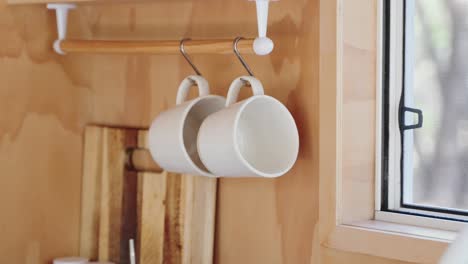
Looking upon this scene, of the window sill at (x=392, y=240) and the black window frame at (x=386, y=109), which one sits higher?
the black window frame at (x=386, y=109)

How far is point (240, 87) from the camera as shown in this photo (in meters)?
1.30

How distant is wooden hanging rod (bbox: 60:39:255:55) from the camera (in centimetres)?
128

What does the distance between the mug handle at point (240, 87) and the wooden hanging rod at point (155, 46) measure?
0.04 meters

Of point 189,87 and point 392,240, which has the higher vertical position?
point 189,87

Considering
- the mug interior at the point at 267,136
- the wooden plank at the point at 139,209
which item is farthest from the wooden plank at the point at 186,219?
the mug interior at the point at 267,136

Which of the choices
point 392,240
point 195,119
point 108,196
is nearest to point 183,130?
point 195,119

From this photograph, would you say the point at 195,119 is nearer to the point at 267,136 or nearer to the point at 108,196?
the point at 267,136

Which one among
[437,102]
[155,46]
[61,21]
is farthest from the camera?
[61,21]

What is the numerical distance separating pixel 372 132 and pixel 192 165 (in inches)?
12.0

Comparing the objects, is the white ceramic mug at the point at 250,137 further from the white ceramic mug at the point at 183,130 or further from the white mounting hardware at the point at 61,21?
the white mounting hardware at the point at 61,21

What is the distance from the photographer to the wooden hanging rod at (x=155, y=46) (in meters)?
1.28

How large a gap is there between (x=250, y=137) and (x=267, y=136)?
1.3 inches

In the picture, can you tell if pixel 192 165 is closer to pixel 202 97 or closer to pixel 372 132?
pixel 202 97

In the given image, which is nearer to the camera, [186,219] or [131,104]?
[186,219]
